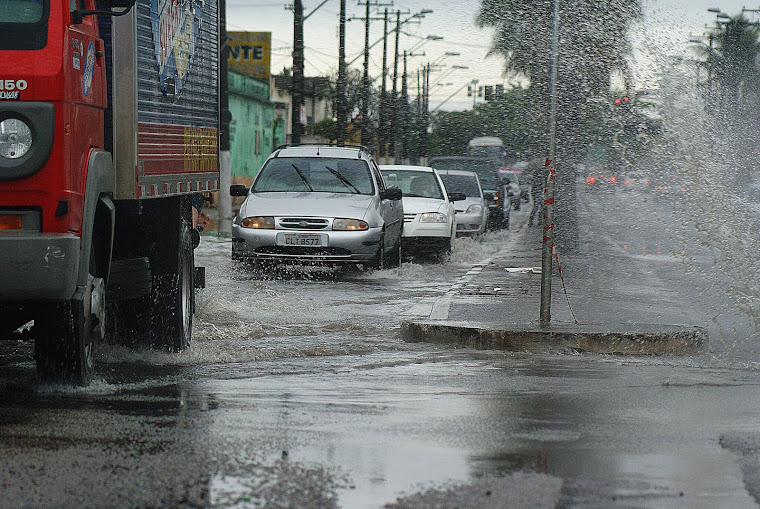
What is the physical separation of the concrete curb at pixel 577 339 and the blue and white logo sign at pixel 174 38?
9.25 ft

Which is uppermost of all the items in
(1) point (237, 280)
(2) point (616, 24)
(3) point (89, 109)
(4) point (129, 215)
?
(2) point (616, 24)

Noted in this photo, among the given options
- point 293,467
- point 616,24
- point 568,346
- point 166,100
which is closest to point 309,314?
point 568,346

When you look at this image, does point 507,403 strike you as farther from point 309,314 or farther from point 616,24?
point 616,24

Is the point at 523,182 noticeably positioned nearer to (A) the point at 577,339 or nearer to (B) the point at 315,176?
(B) the point at 315,176

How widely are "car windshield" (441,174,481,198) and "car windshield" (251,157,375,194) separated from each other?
9.20 m

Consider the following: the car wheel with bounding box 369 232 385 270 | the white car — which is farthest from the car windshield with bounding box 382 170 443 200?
the car wheel with bounding box 369 232 385 270

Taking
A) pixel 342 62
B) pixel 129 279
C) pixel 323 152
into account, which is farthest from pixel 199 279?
pixel 342 62

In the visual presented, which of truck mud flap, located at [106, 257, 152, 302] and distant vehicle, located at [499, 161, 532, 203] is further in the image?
distant vehicle, located at [499, 161, 532, 203]

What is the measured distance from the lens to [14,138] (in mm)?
6324

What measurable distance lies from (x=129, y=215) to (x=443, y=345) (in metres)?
2.99

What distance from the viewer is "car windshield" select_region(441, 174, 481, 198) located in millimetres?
27484

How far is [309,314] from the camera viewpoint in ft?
40.9

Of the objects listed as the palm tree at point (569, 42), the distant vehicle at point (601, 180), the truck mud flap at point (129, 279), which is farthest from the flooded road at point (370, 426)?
the distant vehicle at point (601, 180)

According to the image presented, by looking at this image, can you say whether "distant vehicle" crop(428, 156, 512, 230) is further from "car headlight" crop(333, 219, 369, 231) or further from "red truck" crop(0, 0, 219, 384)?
"red truck" crop(0, 0, 219, 384)
